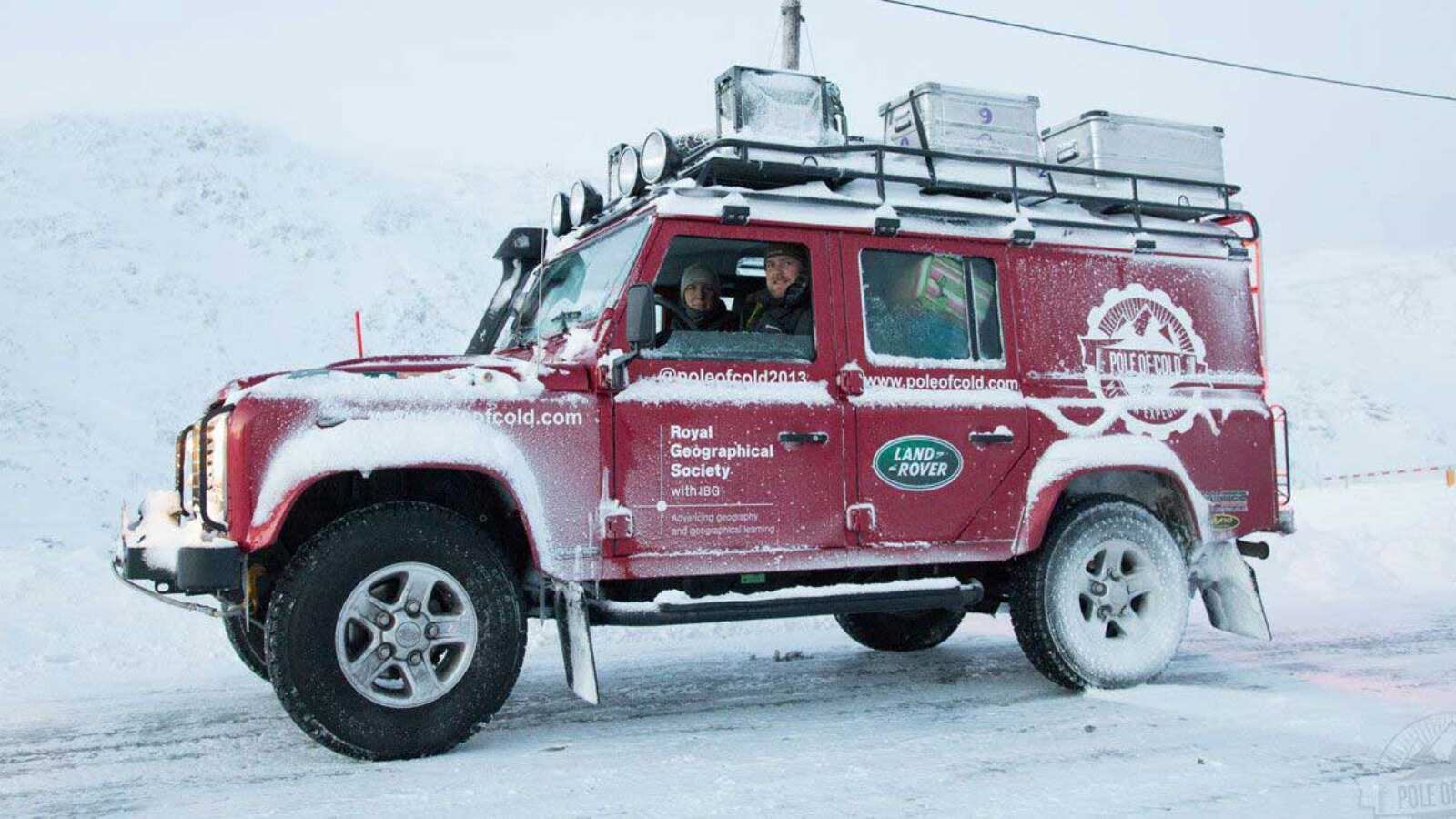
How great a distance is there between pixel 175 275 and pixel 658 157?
86.0 feet

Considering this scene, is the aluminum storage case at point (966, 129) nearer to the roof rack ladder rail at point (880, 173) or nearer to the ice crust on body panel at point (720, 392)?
the roof rack ladder rail at point (880, 173)

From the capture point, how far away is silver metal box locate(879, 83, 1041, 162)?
6.10 metres

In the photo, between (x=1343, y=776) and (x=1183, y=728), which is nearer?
(x=1343, y=776)

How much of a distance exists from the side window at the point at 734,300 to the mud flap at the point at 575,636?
107cm

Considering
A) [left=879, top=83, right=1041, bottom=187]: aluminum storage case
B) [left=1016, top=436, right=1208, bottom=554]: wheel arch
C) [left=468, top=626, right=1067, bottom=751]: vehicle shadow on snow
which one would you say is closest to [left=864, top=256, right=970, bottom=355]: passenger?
[left=879, top=83, right=1041, bottom=187]: aluminum storage case

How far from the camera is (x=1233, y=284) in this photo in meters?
6.68

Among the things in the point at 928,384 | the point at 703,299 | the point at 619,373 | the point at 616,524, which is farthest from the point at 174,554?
the point at 928,384

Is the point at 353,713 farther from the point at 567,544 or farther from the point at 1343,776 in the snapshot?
the point at 1343,776

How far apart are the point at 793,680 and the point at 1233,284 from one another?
323 cm

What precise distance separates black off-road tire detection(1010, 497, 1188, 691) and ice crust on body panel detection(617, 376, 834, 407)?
4.64 ft

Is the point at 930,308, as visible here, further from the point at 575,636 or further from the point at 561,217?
the point at 575,636

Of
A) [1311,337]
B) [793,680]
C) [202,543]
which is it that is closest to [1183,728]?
[793,680]

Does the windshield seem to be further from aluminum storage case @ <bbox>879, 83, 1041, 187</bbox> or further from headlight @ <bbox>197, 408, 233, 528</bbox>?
headlight @ <bbox>197, 408, 233, 528</bbox>

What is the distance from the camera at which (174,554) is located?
14.9ft
